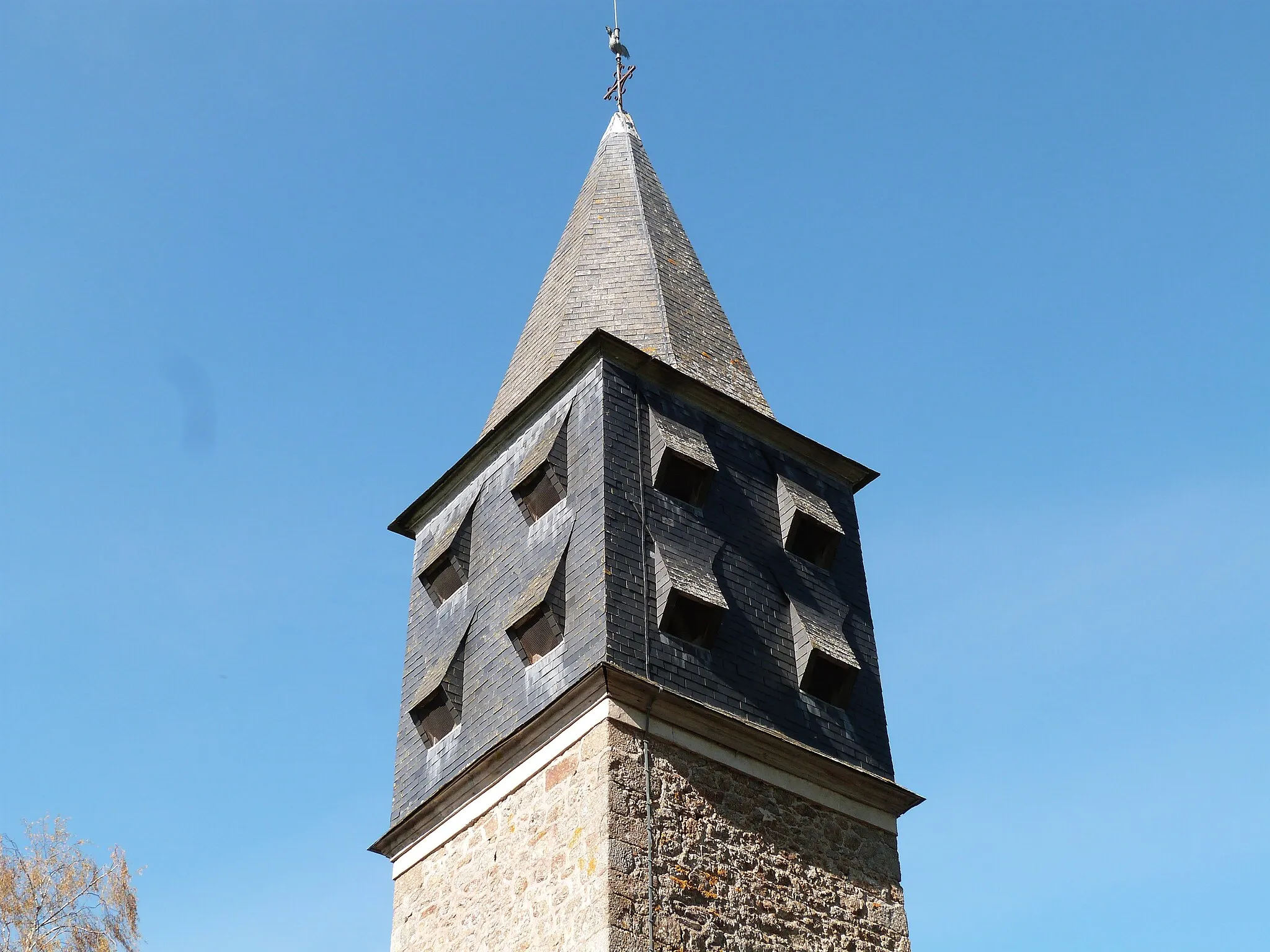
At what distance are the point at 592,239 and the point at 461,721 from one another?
6296mm

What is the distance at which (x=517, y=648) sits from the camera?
1473 cm

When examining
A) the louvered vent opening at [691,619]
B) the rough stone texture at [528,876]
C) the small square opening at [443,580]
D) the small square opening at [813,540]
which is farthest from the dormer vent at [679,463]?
the rough stone texture at [528,876]

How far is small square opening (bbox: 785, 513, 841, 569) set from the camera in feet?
53.1

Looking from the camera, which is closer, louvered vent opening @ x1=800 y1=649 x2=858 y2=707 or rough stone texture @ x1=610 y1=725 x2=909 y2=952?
rough stone texture @ x1=610 y1=725 x2=909 y2=952

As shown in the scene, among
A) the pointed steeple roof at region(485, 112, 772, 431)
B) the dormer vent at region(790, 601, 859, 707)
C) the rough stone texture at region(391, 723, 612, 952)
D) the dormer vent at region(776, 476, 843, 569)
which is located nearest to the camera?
the rough stone texture at region(391, 723, 612, 952)

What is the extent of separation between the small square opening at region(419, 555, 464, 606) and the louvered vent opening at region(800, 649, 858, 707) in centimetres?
359

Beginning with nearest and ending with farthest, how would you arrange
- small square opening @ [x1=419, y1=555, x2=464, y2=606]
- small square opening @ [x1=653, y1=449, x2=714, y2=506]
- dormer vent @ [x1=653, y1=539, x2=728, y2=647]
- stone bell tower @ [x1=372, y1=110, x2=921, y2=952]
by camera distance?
stone bell tower @ [x1=372, y1=110, x2=921, y2=952], dormer vent @ [x1=653, y1=539, x2=728, y2=647], small square opening @ [x1=653, y1=449, x2=714, y2=506], small square opening @ [x1=419, y1=555, x2=464, y2=606]

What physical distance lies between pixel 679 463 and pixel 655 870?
13.9ft

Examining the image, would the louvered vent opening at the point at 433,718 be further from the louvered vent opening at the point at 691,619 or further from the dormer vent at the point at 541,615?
the louvered vent opening at the point at 691,619

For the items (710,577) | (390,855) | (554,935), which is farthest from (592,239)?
(554,935)

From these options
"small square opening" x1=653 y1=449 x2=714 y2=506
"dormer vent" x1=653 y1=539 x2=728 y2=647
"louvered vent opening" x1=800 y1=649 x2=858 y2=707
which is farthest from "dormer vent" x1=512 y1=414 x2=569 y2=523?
"louvered vent opening" x1=800 y1=649 x2=858 y2=707

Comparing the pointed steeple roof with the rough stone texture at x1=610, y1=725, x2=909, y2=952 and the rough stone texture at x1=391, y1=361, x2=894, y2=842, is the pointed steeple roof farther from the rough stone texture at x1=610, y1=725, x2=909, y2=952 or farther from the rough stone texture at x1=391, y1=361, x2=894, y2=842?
the rough stone texture at x1=610, y1=725, x2=909, y2=952

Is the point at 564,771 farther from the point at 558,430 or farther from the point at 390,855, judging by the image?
the point at 558,430

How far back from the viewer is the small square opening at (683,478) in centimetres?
1535
